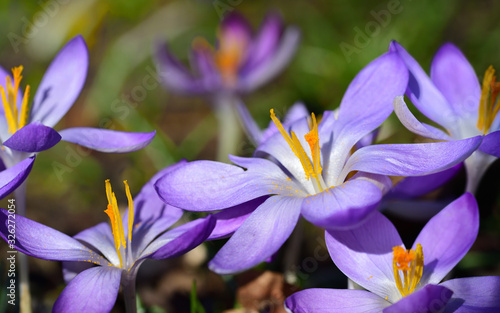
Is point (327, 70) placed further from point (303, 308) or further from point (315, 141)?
point (303, 308)

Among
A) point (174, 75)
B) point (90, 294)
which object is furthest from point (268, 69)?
point (90, 294)

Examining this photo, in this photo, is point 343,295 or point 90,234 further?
point 90,234

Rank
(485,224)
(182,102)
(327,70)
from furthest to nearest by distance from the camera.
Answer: (182,102) → (327,70) → (485,224)

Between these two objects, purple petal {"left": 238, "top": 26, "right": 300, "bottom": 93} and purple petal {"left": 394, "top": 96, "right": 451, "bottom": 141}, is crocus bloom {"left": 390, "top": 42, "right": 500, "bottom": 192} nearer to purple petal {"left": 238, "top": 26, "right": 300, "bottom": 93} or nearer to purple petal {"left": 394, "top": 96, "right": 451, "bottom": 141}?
purple petal {"left": 394, "top": 96, "right": 451, "bottom": 141}

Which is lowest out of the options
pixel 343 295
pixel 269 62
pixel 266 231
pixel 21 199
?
pixel 343 295

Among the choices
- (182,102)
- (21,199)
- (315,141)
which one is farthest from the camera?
(182,102)

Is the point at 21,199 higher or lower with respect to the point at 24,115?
lower

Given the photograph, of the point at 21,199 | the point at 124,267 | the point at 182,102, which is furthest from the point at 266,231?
the point at 182,102
